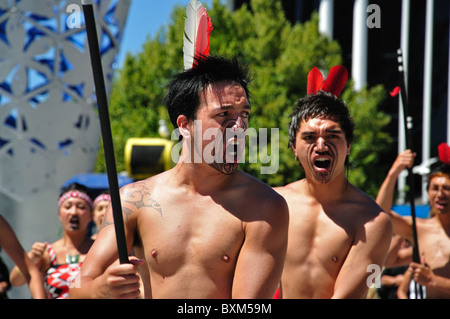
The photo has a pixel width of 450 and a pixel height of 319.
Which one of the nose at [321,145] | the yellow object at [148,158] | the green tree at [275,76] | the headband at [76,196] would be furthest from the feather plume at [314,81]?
the green tree at [275,76]

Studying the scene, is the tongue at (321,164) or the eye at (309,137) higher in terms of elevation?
the eye at (309,137)

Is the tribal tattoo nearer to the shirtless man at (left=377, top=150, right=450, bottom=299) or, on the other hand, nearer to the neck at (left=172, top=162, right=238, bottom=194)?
the neck at (left=172, top=162, right=238, bottom=194)

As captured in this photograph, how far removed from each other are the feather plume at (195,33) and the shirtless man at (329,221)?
0.99 meters

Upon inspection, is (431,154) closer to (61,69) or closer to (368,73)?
(368,73)

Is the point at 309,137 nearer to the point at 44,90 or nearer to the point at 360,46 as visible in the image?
the point at 44,90

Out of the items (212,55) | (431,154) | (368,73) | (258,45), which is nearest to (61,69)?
(258,45)

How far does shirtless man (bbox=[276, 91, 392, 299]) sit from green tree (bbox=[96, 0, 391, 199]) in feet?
43.0

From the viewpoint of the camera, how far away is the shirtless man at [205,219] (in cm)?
292

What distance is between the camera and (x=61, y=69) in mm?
12000

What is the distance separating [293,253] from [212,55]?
1486mm

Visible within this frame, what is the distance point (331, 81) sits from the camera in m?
4.28

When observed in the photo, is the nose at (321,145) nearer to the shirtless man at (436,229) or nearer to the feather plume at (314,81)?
the feather plume at (314,81)

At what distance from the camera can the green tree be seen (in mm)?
18234

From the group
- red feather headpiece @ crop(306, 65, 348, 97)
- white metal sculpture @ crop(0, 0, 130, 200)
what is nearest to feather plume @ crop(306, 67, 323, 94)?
red feather headpiece @ crop(306, 65, 348, 97)
